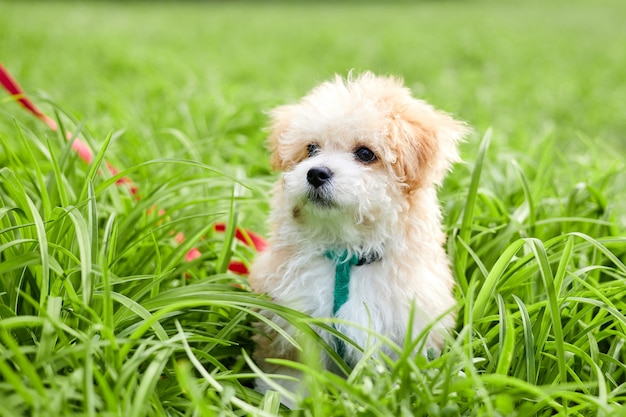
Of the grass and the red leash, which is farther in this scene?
the red leash

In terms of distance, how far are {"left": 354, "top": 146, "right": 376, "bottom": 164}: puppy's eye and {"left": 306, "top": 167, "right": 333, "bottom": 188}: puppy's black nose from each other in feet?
0.56

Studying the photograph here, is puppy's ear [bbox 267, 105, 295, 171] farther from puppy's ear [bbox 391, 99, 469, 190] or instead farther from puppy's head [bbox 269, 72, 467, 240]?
puppy's ear [bbox 391, 99, 469, 190]

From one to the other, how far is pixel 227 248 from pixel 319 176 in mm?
653

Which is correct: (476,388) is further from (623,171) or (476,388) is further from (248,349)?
(623,171)

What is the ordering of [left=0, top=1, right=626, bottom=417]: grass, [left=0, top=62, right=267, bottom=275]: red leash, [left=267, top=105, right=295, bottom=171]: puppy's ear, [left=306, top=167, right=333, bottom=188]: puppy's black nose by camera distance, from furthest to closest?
[left=0, top=62, right=267, bottom=275]: red leash → [left=267, top=105, right=295, bottom=171]: puppy's ear → [left=306, top=167, right=333, bottom=188]: puppy's black nose → [left=0, top=1, right=626, bottom=417]: grass

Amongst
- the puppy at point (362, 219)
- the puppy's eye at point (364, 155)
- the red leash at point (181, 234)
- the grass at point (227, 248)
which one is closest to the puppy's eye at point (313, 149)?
the puppy at point (362, 219)

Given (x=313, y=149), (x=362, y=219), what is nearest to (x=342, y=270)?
(x=362, y=219)

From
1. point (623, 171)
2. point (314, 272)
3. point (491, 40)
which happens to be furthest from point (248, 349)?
point (491, 40)

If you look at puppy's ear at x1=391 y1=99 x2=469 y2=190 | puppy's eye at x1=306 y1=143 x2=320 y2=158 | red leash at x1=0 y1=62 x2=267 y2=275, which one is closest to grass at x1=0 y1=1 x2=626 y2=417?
red leash at x1=0 y1=62 x2=267 y2=275

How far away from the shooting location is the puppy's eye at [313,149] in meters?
2.32

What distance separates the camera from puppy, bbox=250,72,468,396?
216cm

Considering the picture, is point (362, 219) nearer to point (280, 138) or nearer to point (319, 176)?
point (319, 176)

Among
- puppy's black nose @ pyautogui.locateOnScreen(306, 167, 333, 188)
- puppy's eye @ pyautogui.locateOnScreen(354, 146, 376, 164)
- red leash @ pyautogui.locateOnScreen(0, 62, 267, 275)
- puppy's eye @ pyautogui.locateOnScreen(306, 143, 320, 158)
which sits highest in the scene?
puppy's eye @ pyautogui.locateOnScreen(354, 146, 376, 164)

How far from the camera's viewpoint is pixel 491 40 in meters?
10.5
